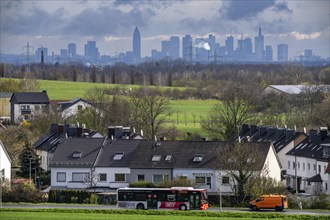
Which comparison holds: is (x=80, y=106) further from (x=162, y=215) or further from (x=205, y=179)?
(x=162, y=215)

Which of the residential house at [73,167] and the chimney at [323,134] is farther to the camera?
the chimney at [323,134]

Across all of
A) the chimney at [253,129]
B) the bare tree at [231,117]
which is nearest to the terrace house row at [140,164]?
the chimney at [253,129]

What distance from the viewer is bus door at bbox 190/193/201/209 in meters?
50.8

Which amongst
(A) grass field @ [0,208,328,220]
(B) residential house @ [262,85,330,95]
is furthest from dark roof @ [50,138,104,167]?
(B) residential house @ [262,85,330,95]

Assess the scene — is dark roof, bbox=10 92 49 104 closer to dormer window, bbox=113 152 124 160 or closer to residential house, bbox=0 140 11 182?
residential house, bbox=0 140 11 182

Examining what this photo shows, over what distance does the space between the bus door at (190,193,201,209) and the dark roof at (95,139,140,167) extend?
39.9ft

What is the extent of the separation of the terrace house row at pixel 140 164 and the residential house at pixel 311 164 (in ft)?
9.24

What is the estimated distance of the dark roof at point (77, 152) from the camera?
63.0 meters

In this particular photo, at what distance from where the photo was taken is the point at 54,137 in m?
77.8

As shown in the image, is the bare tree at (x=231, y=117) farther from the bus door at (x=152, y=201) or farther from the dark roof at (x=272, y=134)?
the bus door at (x=152, y=201)

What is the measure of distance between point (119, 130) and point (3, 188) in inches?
763

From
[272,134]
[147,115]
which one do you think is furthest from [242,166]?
[147,115]

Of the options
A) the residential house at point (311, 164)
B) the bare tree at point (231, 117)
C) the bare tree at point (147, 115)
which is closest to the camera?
the residential house at point (311, 164)

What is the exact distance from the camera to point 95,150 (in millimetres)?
64312
